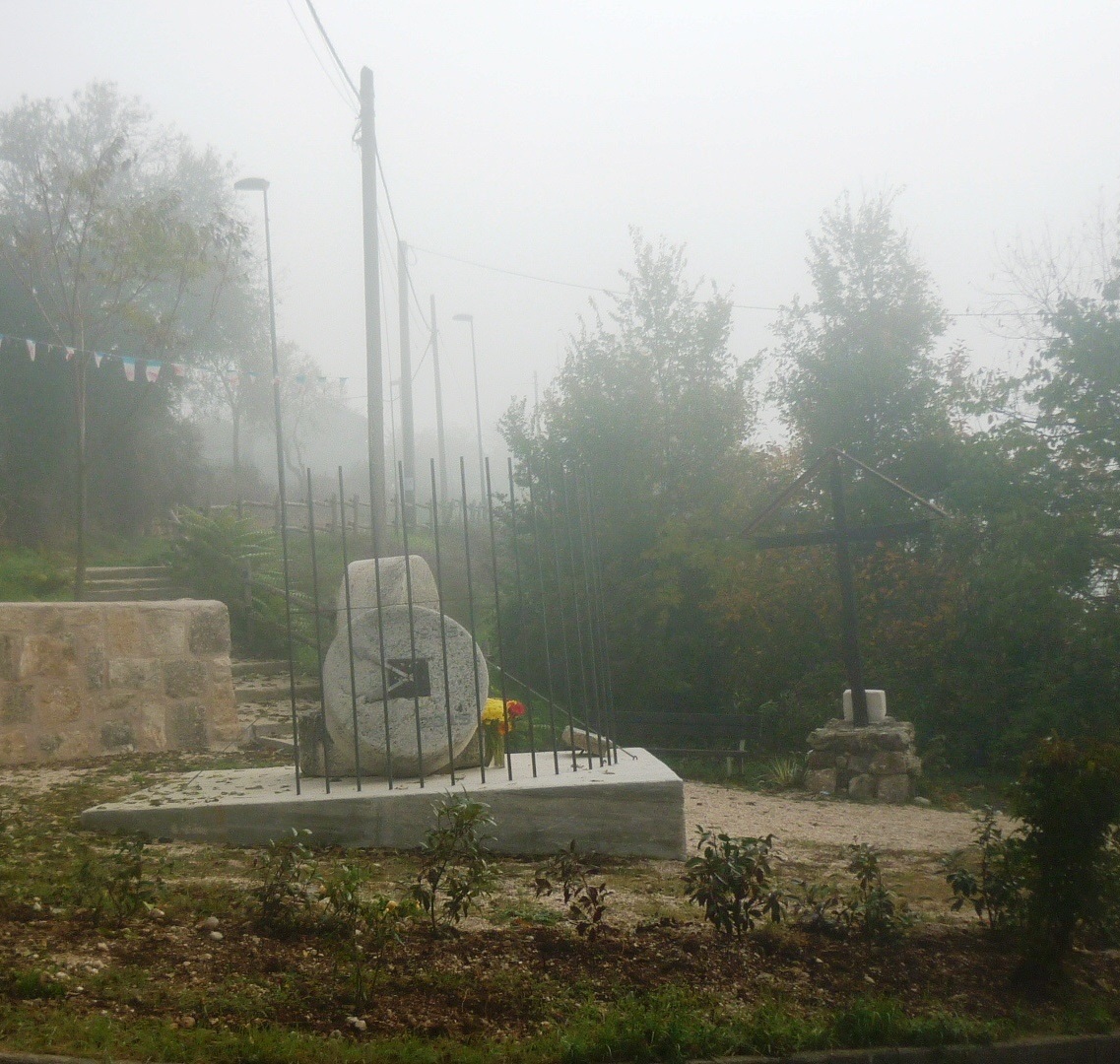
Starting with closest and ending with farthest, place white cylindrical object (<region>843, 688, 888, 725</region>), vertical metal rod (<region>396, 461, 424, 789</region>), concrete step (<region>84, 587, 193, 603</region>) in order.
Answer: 1. vertical metal rod (<region>396, 461, 424, 789</region>)
2. white cylindrical object (<region>843, 688, 888, 725</region>)
3. concrete step (<region>84, 587, 193, 603</region>)

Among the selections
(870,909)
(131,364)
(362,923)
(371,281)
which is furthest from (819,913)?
(131,364)

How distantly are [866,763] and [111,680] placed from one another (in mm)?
6679

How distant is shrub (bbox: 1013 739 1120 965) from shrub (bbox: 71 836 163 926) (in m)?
3.27

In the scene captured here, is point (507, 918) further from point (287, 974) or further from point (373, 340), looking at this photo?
point (373, 340)

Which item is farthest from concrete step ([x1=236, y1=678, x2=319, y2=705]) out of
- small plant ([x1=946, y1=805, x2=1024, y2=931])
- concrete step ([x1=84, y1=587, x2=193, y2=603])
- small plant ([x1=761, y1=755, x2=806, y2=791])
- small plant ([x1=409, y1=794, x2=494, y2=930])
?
small plant ([x1=946, y1=805, x2=1024, y2=931])

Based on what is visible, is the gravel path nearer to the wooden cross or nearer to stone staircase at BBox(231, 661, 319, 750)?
the wooden cross

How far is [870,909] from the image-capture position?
405 cm

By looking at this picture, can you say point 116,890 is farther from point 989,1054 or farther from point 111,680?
point 111,680

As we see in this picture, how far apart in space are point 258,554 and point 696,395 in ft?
25.5

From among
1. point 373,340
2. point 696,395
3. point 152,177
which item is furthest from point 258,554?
point 152,177

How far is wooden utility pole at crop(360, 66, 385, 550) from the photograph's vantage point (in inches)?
544

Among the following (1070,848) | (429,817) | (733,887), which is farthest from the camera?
(429,817)

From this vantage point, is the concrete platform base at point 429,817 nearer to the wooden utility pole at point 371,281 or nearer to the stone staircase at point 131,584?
the wooden utility pole at point 371,281

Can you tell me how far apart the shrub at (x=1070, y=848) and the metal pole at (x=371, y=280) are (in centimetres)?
1057
